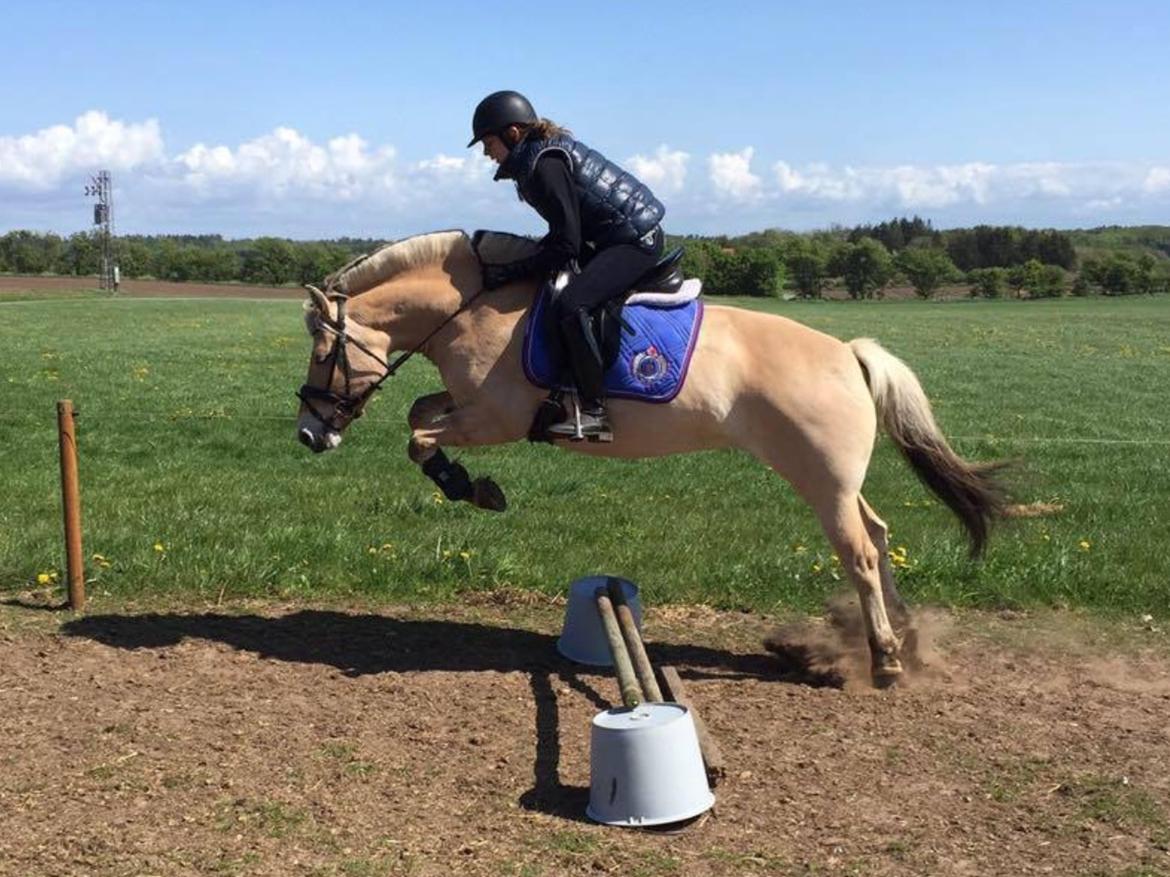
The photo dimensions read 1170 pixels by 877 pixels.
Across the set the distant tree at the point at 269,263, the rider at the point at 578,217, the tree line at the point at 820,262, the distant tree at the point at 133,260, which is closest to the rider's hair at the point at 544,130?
the rider at the point at 578,217

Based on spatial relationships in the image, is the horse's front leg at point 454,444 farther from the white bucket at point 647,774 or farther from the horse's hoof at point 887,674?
the horse's hoof at point 887,674

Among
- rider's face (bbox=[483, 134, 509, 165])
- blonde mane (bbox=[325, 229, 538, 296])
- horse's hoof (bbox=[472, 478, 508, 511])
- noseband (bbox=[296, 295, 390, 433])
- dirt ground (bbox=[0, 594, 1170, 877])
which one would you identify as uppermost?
rider's face (bbox=[483, 134, 509, 165])

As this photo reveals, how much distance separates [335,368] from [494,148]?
1436 mm

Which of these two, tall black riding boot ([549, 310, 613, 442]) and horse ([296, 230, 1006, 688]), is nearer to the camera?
tall black riding boot ([549, 310, 613, 442])

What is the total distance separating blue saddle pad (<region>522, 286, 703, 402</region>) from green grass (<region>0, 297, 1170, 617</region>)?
216cm

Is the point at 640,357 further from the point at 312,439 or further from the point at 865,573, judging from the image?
the point at 312,439

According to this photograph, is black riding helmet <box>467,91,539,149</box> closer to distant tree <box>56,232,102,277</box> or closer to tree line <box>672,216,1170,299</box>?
tree line <box>672,216,1170,299</box>

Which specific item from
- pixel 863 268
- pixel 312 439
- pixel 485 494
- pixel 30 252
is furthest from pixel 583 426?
pixel 30 252

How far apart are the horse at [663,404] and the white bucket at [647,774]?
1933 mm

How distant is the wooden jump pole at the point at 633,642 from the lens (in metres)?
4.96

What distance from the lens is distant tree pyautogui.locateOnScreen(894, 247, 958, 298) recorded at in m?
96.3

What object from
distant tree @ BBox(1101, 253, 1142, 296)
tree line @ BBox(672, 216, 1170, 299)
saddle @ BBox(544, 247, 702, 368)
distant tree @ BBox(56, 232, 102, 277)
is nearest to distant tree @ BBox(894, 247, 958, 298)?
tree line @ BBox(672, 216, 1170, 299)

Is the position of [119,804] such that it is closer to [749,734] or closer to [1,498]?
[749,734]

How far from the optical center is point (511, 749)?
5004 mm
